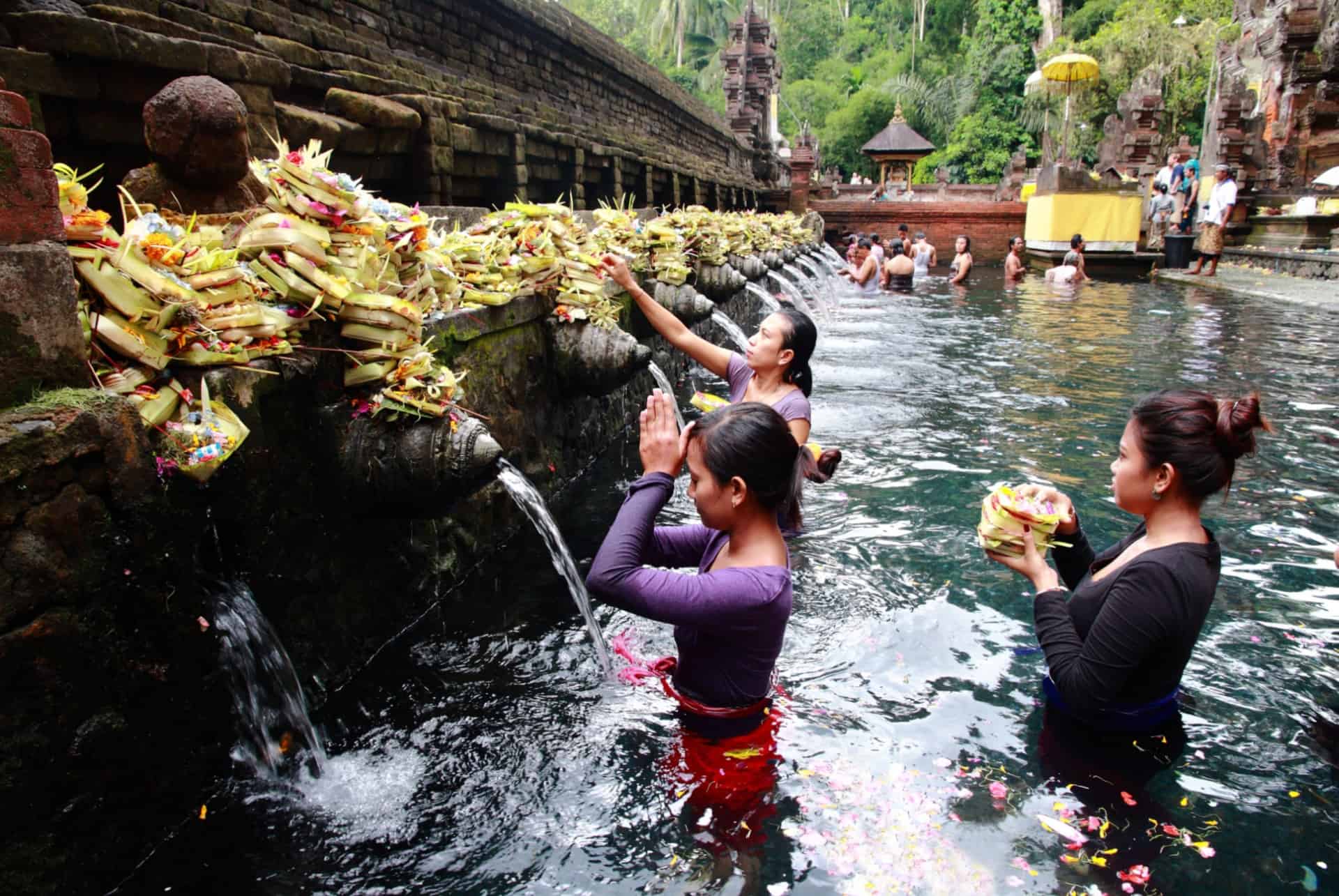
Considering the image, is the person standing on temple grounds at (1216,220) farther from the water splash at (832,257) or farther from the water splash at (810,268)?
the water splash at (810,268)

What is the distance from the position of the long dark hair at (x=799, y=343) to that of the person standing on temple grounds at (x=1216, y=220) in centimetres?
1778

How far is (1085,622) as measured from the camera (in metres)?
2.53

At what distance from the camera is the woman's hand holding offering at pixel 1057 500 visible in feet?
8.64

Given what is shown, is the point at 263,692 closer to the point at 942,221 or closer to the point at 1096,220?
the point at 1096,220

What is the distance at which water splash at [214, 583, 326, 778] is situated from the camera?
2473 mm

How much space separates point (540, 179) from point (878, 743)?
822 cm

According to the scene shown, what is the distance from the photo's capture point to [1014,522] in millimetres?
2590

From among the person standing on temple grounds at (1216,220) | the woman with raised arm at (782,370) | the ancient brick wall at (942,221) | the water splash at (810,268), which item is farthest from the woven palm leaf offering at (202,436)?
the ancient brick wall at (942,221)

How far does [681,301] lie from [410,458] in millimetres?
3900

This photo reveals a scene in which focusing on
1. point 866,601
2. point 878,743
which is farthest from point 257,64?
point 878,743

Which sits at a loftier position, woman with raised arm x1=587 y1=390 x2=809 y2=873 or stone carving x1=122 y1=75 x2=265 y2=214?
stone carving x1=122 y1=75 x2=265 y2=214

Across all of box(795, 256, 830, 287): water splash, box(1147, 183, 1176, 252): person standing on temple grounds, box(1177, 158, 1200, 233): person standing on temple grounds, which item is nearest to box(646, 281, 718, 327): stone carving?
box(795, 256, 830, 287): water splash

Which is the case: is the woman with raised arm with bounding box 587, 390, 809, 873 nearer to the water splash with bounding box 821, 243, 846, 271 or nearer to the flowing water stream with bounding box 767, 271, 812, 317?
the flowing water stream with bounding box 767, 271, 812, 317

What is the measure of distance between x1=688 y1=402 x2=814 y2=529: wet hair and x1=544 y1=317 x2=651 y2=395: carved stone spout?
267cm
